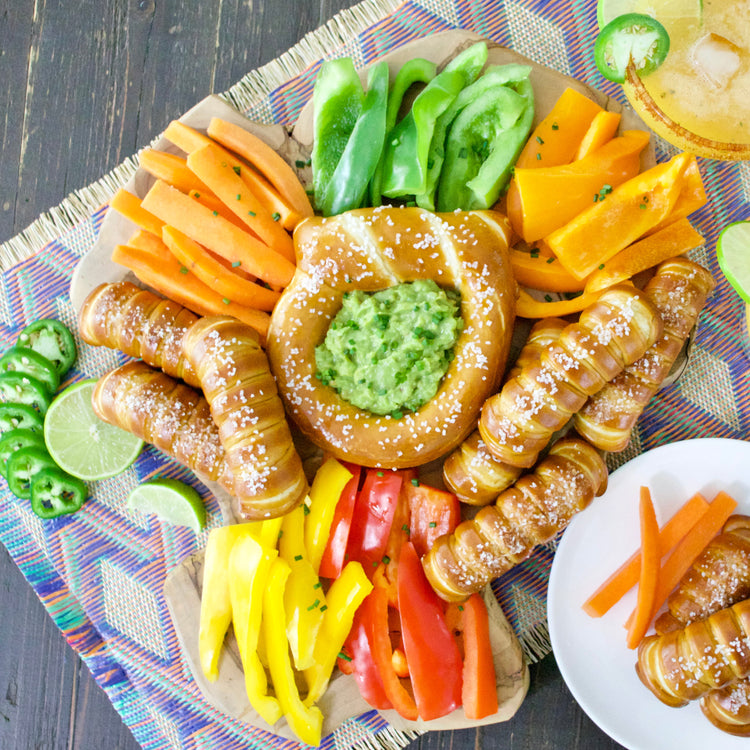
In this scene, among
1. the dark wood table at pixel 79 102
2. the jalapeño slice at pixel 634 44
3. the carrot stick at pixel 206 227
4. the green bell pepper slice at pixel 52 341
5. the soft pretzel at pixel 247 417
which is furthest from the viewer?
the dark wood table at pixel 79 102

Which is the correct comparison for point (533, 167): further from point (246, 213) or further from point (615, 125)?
point (246, 213)

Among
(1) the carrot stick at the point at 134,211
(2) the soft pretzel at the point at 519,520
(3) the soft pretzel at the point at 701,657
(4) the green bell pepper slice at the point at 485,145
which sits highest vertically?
(1) the carrot stick at the point at 134,211

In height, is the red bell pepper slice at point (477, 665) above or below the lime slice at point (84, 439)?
below

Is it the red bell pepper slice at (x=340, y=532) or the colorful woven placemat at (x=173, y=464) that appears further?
the colorful woven placemat at (x=173, y=464)

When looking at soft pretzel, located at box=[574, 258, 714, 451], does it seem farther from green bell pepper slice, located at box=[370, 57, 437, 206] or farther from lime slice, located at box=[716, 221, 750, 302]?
green bell pepper slice, located at box=[370, 57, 437, 206]

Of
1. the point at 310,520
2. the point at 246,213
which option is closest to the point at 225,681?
the point at 310,520

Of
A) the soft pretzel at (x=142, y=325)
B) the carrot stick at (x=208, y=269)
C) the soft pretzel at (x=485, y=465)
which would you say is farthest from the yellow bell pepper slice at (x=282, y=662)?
the carrot stick at (x=208, y=269)

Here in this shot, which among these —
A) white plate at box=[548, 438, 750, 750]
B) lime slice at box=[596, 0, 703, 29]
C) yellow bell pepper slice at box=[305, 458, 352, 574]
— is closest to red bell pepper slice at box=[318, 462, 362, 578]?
yellow bell pepper slice at box=[305, 458, 352, 574]

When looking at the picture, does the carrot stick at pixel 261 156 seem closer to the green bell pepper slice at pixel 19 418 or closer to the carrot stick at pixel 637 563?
the green bell pepper slice at pixel 19 418
